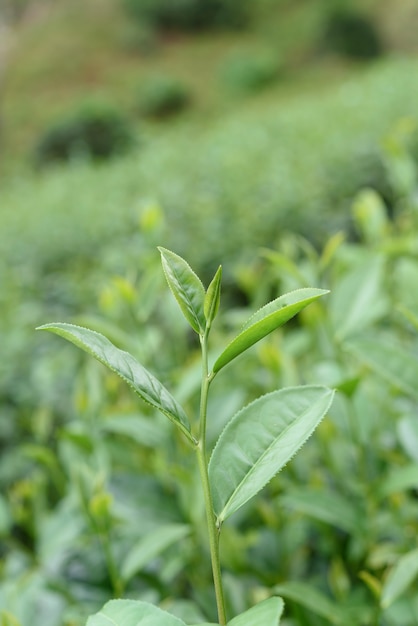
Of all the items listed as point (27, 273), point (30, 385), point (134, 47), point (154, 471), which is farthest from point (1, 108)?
point (154, 471)

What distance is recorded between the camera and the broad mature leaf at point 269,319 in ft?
1.53

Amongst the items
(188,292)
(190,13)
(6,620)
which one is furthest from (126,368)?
(190,13)

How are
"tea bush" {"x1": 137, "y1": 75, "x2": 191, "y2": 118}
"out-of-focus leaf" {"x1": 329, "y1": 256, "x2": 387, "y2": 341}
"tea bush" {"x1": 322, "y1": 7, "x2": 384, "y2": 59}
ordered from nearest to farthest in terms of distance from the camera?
"out-of-focus leaf" {"x1": 329, "y1": 256, "x2": 387, "y2": 341} < "tea bush" {"x1": 137, "y1": 75, "x2": 191, "y2": 118} < "tea bush" {"x1": 322, "y1": 7, "x2": 384, "y2": 59}

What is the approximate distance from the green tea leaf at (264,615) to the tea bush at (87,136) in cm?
948

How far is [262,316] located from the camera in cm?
49

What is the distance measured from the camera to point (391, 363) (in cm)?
73

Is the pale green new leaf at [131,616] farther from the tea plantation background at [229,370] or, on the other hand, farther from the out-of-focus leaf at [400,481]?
the out-of-focus leaf at [400,481]

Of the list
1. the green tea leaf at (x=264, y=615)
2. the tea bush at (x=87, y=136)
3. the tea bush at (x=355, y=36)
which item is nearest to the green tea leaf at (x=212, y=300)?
the green tea leaf at (x=264, y=615)

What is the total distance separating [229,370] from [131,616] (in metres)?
0.83

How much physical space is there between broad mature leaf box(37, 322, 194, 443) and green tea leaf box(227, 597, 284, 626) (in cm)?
10

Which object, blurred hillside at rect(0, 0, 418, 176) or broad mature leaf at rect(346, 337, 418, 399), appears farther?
blurred hillside at rect(0, 0, 418, 176)

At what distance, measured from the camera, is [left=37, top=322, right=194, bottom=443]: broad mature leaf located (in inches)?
18.1

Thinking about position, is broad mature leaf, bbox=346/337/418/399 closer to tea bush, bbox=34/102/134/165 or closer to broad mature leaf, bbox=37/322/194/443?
broad mature leaf, bbox=37/322/194/443

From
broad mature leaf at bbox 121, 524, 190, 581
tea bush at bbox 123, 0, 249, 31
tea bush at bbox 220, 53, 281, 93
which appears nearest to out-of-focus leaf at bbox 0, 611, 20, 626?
broad mature leaf at bbox 121, 524, 190, 581
